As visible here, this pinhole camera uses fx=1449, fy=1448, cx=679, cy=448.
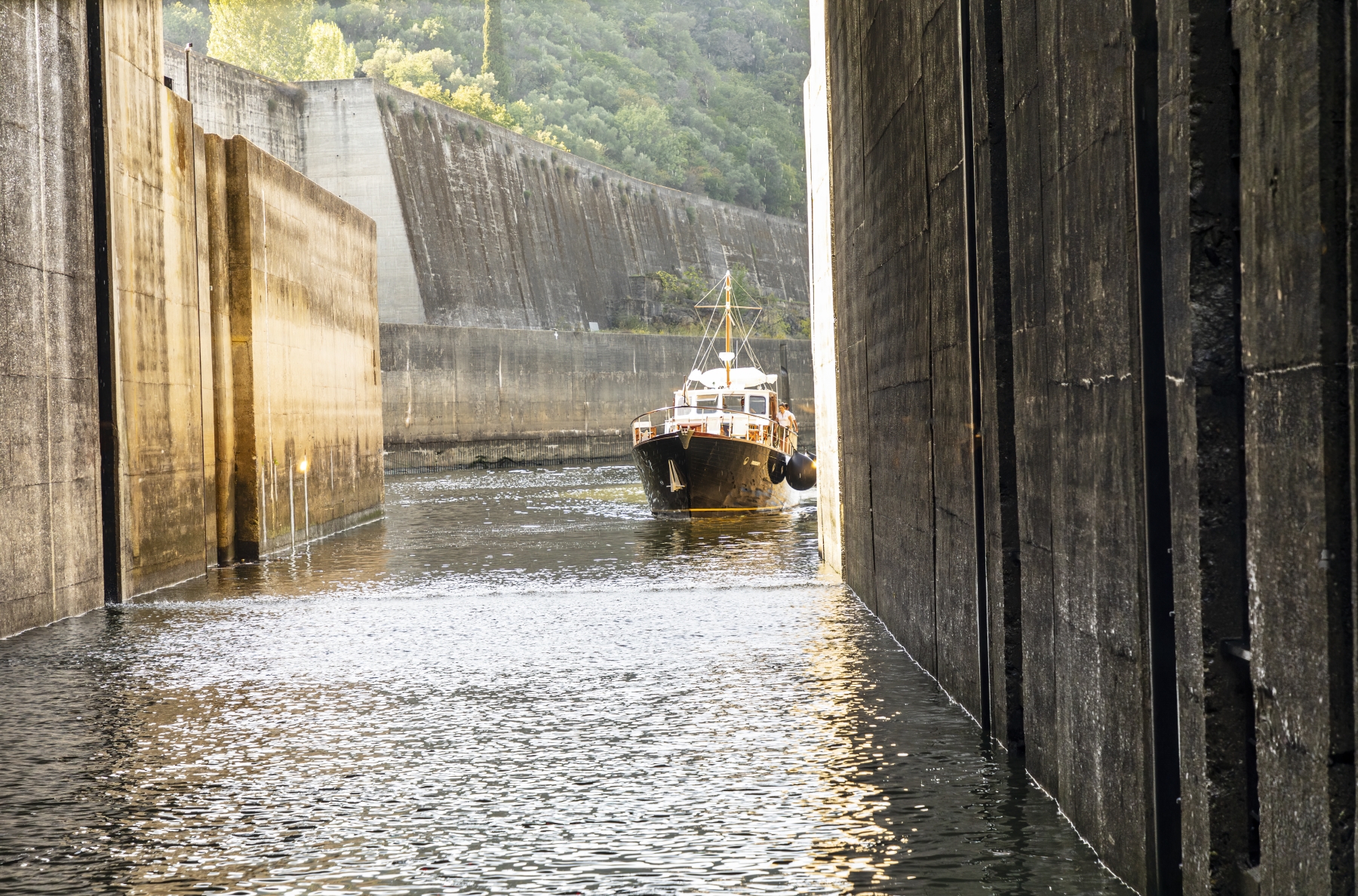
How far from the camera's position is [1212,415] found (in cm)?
390

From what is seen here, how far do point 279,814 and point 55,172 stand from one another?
853cm

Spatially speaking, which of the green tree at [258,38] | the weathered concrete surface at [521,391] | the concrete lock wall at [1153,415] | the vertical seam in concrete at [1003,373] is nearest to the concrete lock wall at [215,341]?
the concrete lock wall at [1153,415]

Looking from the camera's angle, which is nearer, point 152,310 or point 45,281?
point 45,281

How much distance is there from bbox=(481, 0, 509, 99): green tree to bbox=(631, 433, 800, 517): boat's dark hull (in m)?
76.1

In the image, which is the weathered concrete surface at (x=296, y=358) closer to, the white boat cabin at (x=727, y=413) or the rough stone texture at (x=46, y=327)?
the rough stone texture at (x=46, y=327)

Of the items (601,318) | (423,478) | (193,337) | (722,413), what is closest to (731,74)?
(601,318)

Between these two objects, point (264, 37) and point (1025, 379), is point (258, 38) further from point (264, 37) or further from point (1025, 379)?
point (1025, 379)

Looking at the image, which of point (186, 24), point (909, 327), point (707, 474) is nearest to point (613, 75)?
point (186, 24)

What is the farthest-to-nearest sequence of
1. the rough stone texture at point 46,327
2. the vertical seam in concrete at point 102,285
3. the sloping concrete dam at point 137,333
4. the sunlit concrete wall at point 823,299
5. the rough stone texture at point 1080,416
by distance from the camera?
the sunlit concrete wall at point 823,299 < the vertical seam in concrete at point 102,285 < the sloping concrete dam at point 137,333 < the rough stone texture at point 46,327 < the rough stone texture at point 1080,416

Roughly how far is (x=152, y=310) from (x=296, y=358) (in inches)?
→ 236

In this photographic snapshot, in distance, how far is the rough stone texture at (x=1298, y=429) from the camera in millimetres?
3090

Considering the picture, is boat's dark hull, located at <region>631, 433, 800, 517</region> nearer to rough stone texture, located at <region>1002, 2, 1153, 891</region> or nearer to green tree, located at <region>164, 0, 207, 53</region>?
rough stone texture, located at <region>1002, 2, 1153, 891</region>

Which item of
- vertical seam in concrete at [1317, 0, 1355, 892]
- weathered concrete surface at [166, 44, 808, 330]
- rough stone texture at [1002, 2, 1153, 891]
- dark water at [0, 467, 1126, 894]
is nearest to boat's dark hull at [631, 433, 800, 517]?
dark water at [0, 467, 1126, 894]

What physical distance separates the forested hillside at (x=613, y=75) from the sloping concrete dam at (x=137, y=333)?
181 feet
